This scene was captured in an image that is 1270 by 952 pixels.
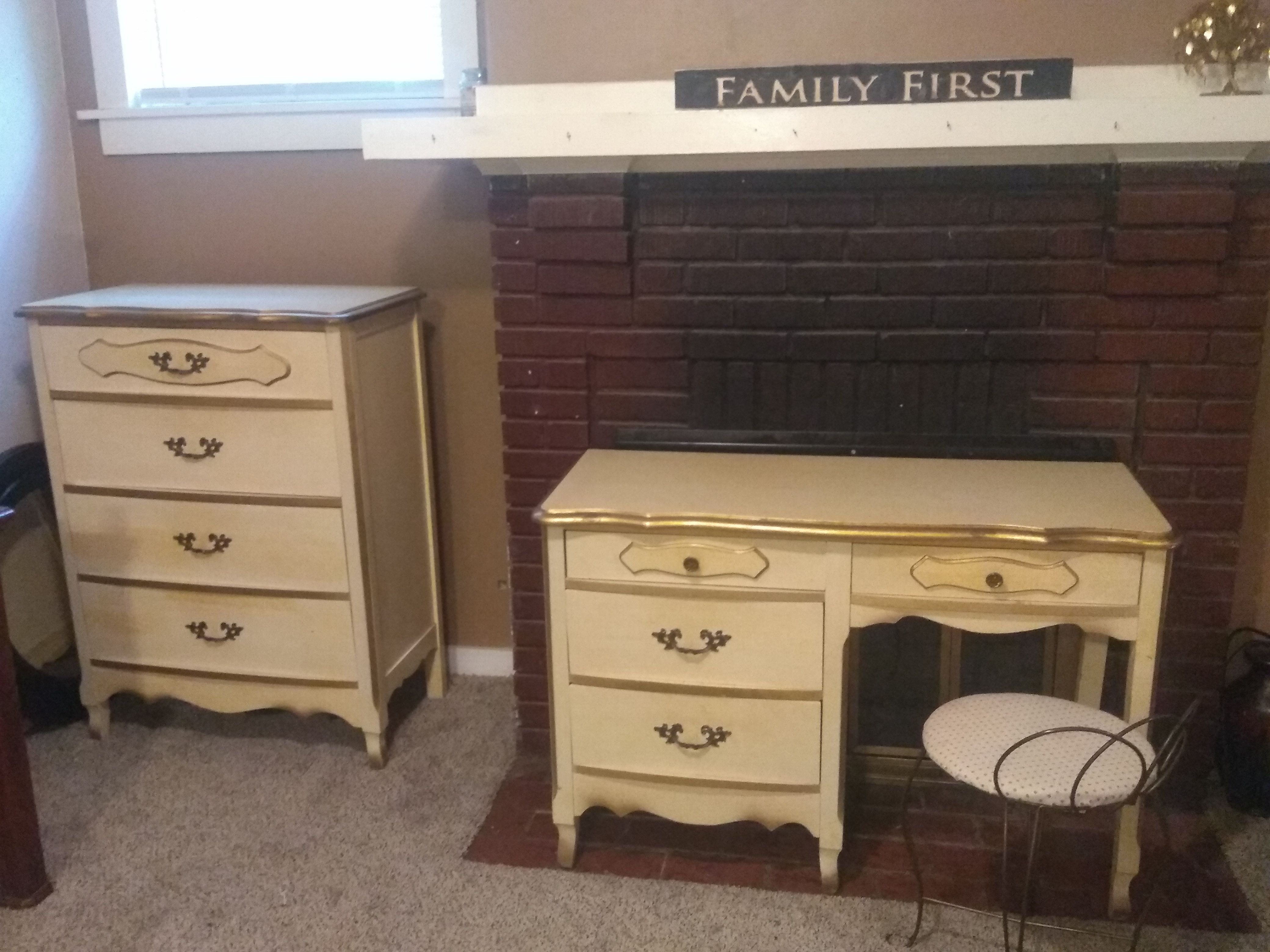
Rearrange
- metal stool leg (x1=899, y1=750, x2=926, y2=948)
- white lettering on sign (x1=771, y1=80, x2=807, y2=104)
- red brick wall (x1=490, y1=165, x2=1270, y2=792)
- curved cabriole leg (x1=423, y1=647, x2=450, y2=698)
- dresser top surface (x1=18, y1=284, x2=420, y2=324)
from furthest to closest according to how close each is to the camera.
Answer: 1. curved cabriole leg (x1=423, y1=647, x2=450, y2=698)
2. dresser top surface (x1=18, y1=284, x2=420, y2=324)
3. red brick wall (x1=490, y1=165, x2=1270, y2=792)
4. white lettering on sign (x1=771, y1=80, x2=807, y2=104)
5. metal stool leg (x1=899, y1=750, x2=926, y2=948)

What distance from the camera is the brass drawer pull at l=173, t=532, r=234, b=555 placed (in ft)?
7.52

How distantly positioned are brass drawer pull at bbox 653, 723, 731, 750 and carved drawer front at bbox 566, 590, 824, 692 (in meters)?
0.08

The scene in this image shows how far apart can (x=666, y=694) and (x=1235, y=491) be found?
114 centimetres

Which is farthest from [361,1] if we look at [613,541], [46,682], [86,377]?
[46,682]

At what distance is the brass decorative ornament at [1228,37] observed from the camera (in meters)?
1.86

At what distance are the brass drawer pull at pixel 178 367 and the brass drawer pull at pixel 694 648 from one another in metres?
1.06

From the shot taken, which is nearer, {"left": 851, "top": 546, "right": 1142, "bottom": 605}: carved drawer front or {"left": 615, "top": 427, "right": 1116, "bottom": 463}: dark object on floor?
{"left": 851, "top": 546, "right": 1142, "bottom": 605}: carved drawer front

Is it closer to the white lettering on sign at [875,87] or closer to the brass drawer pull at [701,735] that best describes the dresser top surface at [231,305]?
the white lettering on sign at [875,87]

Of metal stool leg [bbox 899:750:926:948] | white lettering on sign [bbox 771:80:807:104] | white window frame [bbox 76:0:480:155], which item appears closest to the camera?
metal stool leg [bbox 899:750:926:948]

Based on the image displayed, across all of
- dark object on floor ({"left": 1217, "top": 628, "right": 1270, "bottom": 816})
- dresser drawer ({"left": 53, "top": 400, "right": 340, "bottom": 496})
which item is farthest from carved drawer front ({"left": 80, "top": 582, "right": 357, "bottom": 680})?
dark object on floor ({"left": 1217, "top": 628, "right": 1270, "bottom": 816})

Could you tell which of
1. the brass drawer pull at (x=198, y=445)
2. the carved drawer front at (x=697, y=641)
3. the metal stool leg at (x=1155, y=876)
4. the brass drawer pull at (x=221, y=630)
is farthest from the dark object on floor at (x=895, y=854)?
the brass drawer pull at (x=198, y=445)

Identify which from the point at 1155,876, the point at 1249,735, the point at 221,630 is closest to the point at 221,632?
the point at 221,630

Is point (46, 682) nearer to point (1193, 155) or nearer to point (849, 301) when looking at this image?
point (849, 301)

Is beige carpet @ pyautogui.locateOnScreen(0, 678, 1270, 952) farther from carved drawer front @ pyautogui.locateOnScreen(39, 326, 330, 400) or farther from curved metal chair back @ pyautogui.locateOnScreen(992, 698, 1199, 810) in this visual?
carved drawer front @ pyautogui.locateOnScreen(39, 326, 330, 400)
